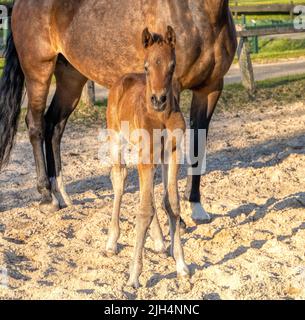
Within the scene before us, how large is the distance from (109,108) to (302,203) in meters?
2.14

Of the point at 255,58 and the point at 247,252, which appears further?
the point at 255,58

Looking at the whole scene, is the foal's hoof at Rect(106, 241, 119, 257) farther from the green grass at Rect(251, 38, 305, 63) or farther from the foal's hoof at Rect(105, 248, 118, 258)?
the green grass at Rect(251, 38, 305, 63)

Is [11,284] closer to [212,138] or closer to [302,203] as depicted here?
[302,203]

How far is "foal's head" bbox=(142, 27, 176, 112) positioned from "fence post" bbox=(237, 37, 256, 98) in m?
9.22

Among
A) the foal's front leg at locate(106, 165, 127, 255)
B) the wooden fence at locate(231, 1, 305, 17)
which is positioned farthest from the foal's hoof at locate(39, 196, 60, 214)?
the wooden fence at locate(231, 1, 305, 17)

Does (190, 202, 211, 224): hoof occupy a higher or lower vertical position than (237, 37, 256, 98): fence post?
higher

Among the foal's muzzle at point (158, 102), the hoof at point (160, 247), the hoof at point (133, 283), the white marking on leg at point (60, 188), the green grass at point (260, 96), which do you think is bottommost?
the green grass at point (260, 96)

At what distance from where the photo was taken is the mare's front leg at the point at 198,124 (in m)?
6.85

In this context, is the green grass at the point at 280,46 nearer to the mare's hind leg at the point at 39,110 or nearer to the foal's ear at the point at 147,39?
the mare's hind leg at the point at 39,110

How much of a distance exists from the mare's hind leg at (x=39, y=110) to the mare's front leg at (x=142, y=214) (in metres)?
2.39

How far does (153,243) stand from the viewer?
234 inches

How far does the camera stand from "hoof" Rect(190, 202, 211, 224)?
665 centimetres

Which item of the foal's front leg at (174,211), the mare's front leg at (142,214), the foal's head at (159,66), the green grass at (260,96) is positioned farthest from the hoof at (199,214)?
the green grass at (260,96)
